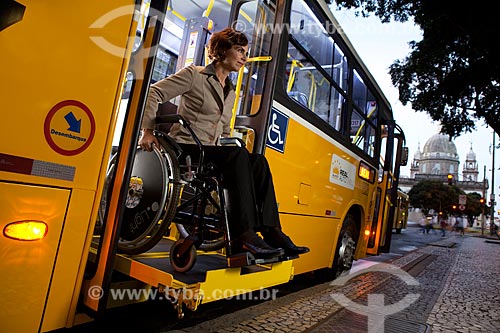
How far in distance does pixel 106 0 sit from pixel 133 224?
137 centimetres

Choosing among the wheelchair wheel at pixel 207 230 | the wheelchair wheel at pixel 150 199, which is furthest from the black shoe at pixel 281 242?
the wheelchair wheel at pixel 150 199

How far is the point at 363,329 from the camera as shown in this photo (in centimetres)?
302

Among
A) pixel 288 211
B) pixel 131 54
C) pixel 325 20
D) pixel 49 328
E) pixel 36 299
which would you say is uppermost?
pixel 325 20

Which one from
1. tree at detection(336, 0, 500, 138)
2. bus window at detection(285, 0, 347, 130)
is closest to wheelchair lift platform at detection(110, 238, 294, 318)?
bus window at detection(285, 0, 347, 130)

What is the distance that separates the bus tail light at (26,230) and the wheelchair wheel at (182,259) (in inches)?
31.9

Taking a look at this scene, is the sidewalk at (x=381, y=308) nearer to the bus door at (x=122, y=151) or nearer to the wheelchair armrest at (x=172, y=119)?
the bus door at (x=122, y=151)

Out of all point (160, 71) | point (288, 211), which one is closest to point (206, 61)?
point (160, 71)

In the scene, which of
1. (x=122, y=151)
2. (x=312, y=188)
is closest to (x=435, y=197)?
(x=312, y=188)

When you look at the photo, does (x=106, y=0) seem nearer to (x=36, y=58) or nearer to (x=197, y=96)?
(x=36, y=58)

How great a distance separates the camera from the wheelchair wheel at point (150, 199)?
7.32 ft

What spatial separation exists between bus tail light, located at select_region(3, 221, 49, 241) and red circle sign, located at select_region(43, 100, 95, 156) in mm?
327

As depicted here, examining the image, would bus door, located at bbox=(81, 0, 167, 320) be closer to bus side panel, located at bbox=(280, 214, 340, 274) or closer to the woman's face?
the woman's face

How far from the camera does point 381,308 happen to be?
3705mm

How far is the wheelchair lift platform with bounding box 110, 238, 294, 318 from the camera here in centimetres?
182
